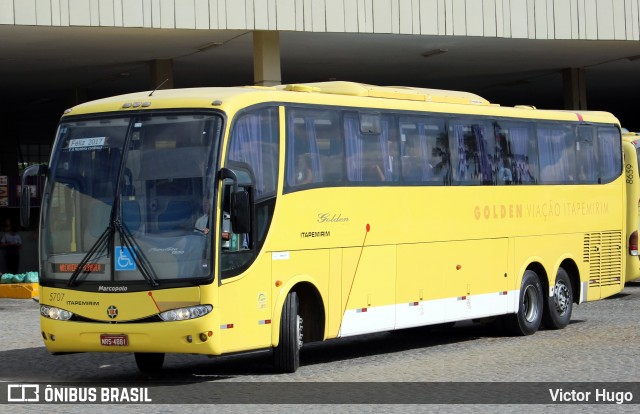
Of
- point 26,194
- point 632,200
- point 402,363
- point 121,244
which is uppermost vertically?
point 26,194

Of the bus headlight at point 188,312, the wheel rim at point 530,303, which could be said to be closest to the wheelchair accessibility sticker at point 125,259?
the bus headlight at point 188,312

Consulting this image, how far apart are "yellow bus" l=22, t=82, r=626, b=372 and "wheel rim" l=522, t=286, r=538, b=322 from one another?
0.09 ft

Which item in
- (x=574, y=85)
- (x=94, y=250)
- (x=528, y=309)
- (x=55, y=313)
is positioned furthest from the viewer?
(x=574, y=85)

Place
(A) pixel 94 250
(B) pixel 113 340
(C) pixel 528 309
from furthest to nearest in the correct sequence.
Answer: (C) pixel 528 309, (A) pixel 94 250, (B) pixel 113 340

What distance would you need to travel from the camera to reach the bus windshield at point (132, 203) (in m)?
12.5

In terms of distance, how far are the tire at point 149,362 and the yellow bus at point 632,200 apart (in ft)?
29.8

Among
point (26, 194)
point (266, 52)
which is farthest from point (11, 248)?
point (26, 194)

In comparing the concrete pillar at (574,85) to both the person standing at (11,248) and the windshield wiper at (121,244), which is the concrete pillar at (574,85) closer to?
the person standing at (11,248)

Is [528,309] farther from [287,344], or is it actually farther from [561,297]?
[287,344]

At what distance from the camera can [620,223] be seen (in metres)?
20.4

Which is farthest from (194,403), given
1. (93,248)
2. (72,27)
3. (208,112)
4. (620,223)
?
(72,27)

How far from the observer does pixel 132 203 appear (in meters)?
12.7

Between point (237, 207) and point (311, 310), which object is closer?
point (237, 207)

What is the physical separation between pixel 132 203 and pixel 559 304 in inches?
323
